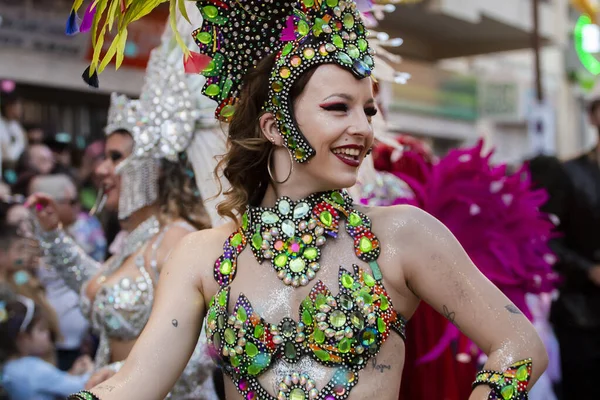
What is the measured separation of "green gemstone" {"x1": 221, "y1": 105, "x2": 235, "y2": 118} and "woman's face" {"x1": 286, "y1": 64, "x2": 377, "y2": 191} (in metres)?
0.29

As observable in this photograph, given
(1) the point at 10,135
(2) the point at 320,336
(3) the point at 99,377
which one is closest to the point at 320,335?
(2) the point at 320,336

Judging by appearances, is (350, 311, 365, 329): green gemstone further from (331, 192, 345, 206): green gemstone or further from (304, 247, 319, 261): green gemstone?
(331, 192, 345, 206): green gemstone

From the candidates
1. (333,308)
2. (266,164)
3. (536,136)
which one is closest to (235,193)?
(266,164)

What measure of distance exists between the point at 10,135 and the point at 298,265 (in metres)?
5.50

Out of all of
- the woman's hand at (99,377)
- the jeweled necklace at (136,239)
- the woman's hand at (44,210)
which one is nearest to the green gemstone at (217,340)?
the woman's hand at (99,377)

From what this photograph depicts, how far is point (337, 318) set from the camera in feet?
8.27

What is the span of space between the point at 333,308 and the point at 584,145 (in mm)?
24221

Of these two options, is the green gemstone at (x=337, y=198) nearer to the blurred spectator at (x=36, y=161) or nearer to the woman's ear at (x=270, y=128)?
the woman's ear at (x=270, y=128)

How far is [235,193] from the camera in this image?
2.82 m

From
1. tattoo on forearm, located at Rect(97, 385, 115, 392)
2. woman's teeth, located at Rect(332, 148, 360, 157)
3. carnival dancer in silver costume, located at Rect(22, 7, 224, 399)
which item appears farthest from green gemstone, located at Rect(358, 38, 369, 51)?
carnival dancer in silver costume, located at Rect(22, 7, 224, 399)

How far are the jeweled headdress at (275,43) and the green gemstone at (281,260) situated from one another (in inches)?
10.3

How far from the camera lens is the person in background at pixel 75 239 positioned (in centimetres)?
585

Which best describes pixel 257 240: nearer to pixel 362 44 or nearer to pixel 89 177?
pixel 362 44

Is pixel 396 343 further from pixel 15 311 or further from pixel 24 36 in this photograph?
pixel 24 36
